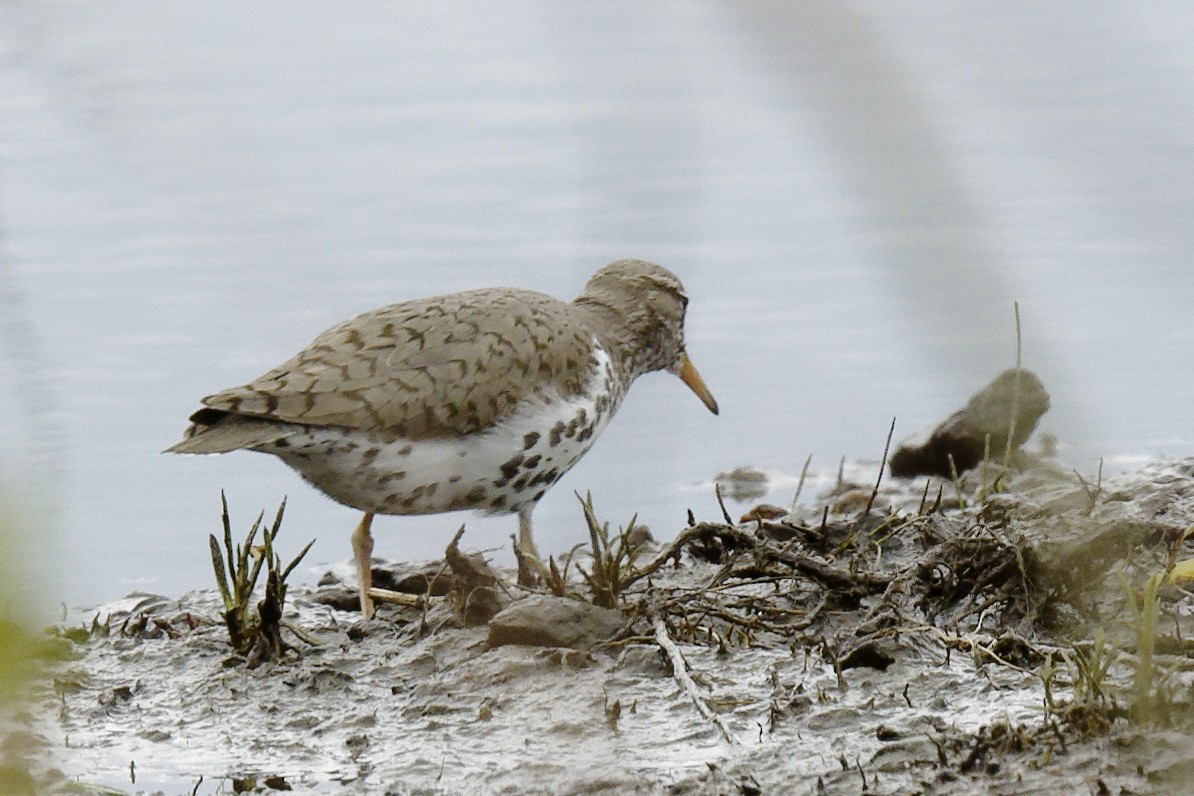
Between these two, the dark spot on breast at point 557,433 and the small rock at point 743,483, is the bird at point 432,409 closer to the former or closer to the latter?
the dark spot on breast at point 557,433

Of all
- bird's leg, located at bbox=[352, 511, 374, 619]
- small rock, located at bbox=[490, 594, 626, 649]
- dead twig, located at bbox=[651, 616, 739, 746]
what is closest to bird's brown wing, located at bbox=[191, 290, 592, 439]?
bird's leg, located at bbox=[352, 511, 374, 619]

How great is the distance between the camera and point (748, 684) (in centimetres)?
488

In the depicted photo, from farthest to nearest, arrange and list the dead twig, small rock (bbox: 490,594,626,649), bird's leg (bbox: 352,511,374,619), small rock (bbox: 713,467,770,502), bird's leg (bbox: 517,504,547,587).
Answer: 1. small rock (bbox: 713,467,770,502)
2. bird's leg (bbox: 352,511,374,619)
3. bird's leg (bbox: 517,504,547,587)
4. small rock (bbox: 490,594,626,649)
5. the dead twig

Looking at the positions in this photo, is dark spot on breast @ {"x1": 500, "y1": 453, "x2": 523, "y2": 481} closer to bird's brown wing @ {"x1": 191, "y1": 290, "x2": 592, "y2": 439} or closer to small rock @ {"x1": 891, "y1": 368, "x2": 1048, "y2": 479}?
bird's brown wing @ {"x1": 191, "y1": 290, "x2": 592, "y2": 439}

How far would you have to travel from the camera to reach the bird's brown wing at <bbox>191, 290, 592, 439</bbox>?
5812mm

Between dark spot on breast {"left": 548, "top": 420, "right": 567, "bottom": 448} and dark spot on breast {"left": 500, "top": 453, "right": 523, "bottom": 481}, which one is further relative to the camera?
dark spot on breast {"left": 548, "top": 420, "right": 567, "bottom": 448}

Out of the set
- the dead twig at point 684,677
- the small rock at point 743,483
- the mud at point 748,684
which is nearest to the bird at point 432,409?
the mud at point 748,684

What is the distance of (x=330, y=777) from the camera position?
4535mm

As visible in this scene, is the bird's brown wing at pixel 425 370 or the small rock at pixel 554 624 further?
the bird's brown wing at pixel 425 370

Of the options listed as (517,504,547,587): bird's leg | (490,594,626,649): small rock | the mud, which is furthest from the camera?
(517,504,547,587): bird's leg

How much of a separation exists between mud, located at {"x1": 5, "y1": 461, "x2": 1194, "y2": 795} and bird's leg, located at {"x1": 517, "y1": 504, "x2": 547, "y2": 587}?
0.33 ft

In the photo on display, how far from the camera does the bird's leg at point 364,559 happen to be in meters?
6.27

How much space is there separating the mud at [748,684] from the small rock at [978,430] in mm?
1836

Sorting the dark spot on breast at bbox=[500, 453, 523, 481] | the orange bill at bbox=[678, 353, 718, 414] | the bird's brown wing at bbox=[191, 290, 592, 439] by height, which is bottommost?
the orange bill at bbox=[678, 353, 718, 414]
